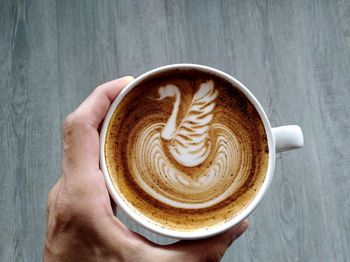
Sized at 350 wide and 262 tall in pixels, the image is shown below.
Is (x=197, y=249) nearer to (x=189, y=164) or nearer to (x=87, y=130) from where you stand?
(x=189, y=164)

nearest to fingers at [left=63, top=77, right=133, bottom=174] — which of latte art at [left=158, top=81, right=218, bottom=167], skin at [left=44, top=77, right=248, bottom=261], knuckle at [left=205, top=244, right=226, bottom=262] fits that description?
Answer: skin at [left=44, top=77, right=248, bottom=261]

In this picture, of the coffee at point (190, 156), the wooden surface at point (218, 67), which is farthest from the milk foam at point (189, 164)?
the wooden surface at point (218, 67)

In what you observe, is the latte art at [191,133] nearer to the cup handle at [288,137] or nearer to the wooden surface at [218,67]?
the cup handle at [288,137]

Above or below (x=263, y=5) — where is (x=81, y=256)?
below

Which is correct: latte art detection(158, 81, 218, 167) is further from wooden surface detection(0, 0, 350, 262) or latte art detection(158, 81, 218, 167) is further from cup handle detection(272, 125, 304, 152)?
wooden surface detection(0, 0, 350, 262)

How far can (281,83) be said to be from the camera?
119cm

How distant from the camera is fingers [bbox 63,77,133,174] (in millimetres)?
734

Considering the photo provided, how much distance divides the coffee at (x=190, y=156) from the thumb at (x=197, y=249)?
1.1 inches

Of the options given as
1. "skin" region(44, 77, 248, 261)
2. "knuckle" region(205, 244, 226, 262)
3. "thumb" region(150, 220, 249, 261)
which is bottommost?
"knuckle" region(205, 244, 226, 262)

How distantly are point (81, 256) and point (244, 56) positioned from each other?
71 cm

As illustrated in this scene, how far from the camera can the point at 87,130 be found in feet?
2.45

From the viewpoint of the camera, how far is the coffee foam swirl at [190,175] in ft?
2.45

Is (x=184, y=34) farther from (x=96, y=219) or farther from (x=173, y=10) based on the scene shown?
(x=96, y=219)

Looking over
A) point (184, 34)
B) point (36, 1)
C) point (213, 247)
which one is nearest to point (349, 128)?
point (184, 34)
